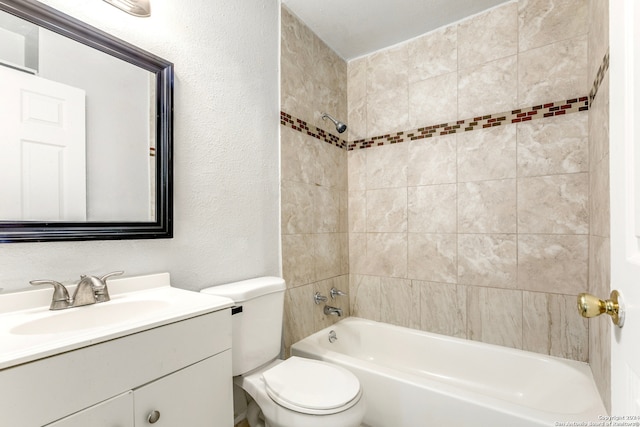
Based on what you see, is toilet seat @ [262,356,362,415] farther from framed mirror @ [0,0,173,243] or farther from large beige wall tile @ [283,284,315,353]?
framed mirror @ [0,0,173,243]

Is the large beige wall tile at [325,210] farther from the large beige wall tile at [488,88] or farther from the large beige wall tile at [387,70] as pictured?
the large beige wall tile at [488,88]

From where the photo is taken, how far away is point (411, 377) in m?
1.48

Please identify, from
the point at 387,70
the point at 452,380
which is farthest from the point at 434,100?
the point at 452,380

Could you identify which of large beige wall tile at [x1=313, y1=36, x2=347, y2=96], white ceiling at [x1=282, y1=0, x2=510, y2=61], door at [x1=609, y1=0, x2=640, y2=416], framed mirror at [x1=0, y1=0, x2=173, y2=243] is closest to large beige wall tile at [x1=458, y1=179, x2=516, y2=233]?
white ceiling at [x1=282, y1=0, x2=510, y2=61]

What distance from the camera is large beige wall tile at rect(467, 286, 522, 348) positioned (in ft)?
6.00

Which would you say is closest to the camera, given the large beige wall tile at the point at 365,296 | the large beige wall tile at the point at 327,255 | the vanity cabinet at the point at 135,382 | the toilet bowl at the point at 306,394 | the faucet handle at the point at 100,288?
the vanity cabinet at the point at 135,382

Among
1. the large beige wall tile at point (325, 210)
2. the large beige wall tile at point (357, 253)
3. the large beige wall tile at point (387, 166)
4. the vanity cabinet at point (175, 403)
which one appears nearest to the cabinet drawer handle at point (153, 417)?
the vanity cabinet at point (175, 403)

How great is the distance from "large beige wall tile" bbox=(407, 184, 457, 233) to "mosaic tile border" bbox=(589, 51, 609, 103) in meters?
0.79

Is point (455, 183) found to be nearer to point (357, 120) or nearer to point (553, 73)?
point (553, 73)

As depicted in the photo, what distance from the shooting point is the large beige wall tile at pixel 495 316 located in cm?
183

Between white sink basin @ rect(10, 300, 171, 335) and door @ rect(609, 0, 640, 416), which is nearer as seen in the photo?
door @ rect(609, 0, 640, 416)

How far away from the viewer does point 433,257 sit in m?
2.09

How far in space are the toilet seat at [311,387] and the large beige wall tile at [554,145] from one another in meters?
1.53

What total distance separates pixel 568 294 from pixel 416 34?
190 centimetres
